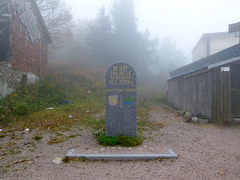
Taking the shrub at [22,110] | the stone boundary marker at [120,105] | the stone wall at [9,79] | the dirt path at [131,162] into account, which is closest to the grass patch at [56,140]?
the dirt path at [131,162]

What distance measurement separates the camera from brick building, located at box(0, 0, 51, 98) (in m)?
8.77

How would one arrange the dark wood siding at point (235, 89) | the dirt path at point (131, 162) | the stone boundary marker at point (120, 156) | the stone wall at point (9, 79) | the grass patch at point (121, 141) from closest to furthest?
the dirt path at point (131, 162), the stone boundary marker at point (120, 156), the grass patch at point (121, 141), the dark wood siding at point (235, 89), the stone wall at point (9, 79)

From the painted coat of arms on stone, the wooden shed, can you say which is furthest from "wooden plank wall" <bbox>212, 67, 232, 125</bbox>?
the painted coat of arms on stone

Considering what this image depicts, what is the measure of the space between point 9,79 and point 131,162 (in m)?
8.07

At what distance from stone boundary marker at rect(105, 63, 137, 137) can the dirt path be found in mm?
588

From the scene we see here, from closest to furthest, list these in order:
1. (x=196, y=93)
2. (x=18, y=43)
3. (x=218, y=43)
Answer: (x=196, y=93) < (x=18, y=43) < (x=218, y=43)

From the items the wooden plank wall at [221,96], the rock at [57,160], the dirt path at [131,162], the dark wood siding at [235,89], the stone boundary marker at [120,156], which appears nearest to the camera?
the dirt path at [131,162]

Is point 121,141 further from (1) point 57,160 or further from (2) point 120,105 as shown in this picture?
(1) point 57,160

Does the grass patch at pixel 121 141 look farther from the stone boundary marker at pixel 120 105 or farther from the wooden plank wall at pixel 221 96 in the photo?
the wooden plank wall at pixel 221 96

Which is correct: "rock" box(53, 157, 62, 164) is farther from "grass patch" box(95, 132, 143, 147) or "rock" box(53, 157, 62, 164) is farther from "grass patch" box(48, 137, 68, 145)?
"grass patch" box(95, 132, 143, 147)

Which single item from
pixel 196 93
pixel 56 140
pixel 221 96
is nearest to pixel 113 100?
pixel 56 140

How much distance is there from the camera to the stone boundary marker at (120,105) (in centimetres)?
467

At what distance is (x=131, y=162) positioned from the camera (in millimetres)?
3539

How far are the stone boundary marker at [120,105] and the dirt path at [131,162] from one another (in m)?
0.59
